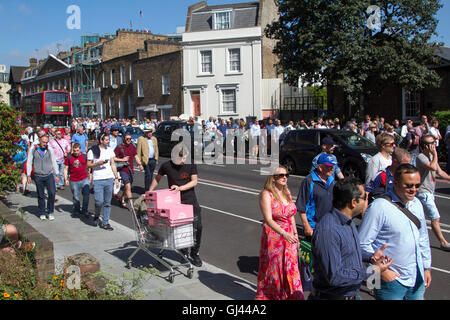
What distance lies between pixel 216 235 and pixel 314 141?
8121mm

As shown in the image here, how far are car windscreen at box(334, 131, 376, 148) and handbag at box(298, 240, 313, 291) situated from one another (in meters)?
10.2

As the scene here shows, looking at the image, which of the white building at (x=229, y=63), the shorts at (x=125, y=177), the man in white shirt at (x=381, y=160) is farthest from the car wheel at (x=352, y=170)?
the white building at (x=229, y=63)

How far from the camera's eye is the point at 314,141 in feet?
51.7

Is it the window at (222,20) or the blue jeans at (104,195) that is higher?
the window at (222,20)

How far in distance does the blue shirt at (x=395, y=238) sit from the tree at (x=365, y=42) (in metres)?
19.0

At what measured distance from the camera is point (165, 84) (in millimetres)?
38875

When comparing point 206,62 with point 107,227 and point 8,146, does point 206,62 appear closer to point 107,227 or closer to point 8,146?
point 8,146

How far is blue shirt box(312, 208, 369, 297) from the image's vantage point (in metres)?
3.41

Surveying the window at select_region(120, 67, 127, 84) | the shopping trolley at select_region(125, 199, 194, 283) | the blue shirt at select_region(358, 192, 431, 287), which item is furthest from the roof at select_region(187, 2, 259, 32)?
the blue shirt at select_region(358, 192, 431, 287)

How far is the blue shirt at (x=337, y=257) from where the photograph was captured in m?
3.41

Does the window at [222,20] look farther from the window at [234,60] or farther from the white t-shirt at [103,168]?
the white t-shirt at [103,168]

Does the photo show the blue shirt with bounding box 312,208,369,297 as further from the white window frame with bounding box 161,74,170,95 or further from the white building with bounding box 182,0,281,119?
the white window frame with bounding box 161,74,170,95

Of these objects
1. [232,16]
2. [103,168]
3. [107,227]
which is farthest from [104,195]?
[232,16]

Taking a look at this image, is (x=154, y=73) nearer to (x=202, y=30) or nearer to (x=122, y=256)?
(x=202, y=30)
